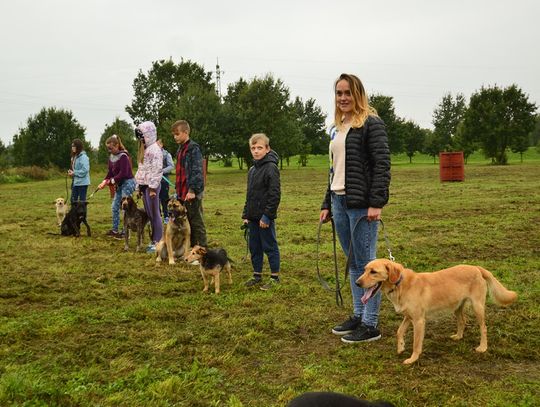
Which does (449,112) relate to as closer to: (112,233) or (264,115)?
(264,115)

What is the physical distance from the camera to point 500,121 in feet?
161

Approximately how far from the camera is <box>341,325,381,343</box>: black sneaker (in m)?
4.55

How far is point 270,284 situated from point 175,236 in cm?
251

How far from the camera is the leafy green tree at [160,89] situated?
5509 centimetres

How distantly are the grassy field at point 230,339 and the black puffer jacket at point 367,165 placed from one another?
1.42 m

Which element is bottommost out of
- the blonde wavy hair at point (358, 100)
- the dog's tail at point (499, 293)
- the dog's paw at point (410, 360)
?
the dog's paw at point (410, 360)

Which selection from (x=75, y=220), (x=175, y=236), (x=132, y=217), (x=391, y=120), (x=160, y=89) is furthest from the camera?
(x=391, y=120)

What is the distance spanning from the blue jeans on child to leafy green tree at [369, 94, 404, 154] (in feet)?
181

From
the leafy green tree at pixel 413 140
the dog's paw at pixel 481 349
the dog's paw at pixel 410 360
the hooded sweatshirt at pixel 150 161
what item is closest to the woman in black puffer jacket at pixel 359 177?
the dog's paw at pixel 410 360

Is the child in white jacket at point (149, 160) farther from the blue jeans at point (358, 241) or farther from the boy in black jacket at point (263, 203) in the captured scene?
the blue jeans at point (358, 241)

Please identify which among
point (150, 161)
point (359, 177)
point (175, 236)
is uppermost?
point (150, 161)

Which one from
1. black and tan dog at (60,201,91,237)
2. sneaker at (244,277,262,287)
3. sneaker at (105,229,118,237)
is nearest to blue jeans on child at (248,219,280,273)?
sneaker at (244,277,262,287)

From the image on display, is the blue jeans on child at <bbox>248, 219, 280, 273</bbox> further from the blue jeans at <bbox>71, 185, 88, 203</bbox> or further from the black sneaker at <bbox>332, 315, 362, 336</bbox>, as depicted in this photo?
the blue jeans at <bbox>71, 185, 88, 203</bbox>

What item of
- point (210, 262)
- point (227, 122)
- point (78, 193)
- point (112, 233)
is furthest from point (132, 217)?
point (227, 122)
